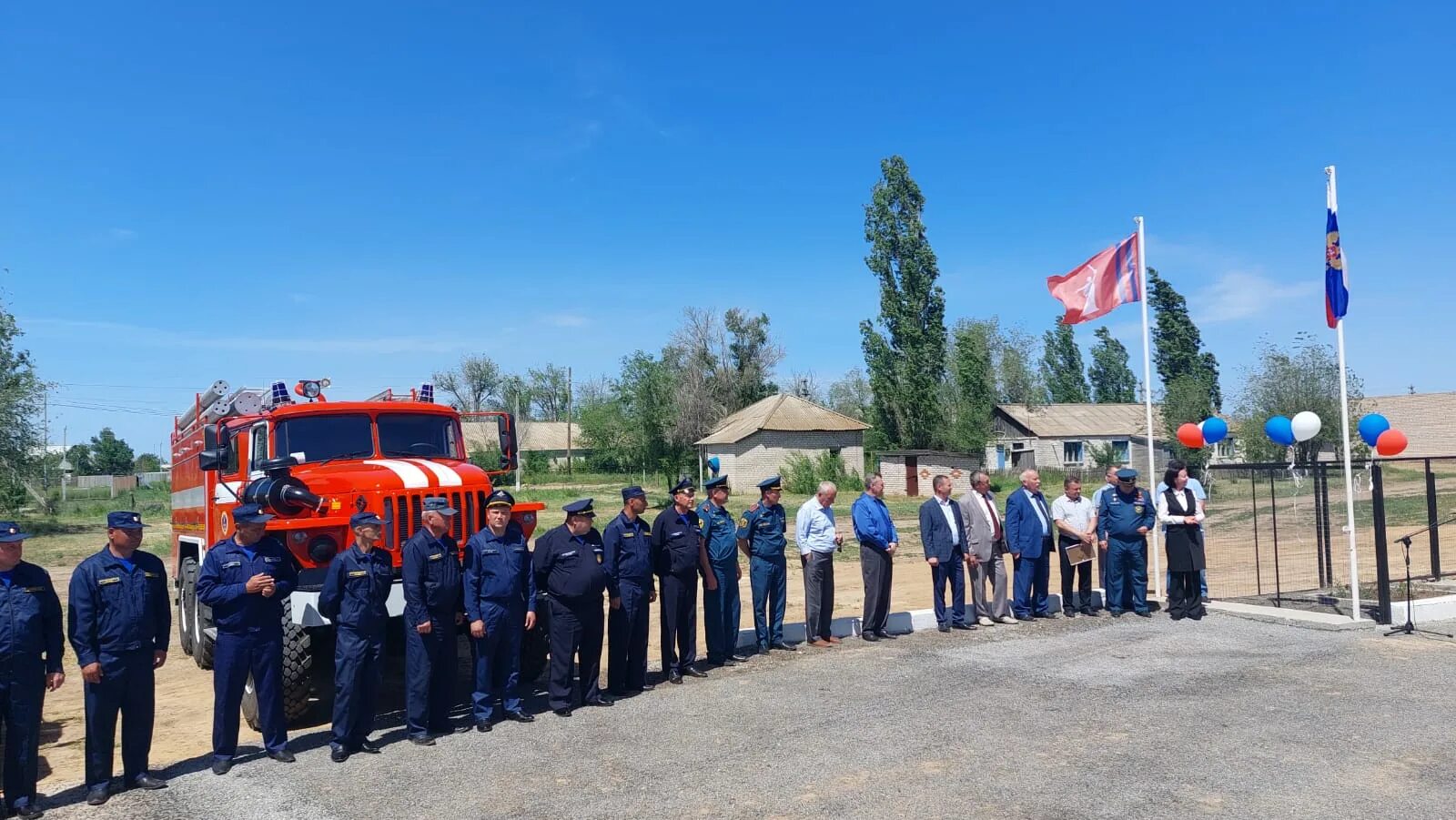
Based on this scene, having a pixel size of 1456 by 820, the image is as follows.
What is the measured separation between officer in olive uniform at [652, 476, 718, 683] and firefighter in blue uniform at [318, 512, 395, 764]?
2.53 metres

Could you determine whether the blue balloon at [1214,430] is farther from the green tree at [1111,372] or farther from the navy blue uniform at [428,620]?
the green tree at [1111,372]

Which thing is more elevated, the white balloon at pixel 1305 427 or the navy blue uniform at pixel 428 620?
the white balloon at pixel 1305 427

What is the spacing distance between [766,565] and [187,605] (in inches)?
259

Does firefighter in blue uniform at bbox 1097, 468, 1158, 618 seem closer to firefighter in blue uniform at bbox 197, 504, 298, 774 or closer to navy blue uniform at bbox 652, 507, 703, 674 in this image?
navy blue uniform at bbox 652, 507, 703, 674

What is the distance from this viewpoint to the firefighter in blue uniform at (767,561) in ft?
31.2

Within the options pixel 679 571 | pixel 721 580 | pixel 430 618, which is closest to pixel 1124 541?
pixel 721 580

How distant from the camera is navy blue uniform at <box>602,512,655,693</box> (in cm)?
807

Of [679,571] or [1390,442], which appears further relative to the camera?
[1390,442]

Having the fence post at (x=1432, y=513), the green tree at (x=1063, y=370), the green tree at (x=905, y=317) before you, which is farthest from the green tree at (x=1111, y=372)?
the fence post at (x=1432, y=513)

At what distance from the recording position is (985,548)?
10.5m

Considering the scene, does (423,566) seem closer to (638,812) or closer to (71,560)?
(638,812)

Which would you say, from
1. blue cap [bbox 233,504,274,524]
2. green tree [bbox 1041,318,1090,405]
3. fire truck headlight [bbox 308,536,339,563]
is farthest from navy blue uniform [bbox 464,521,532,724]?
green tree [bbox 1041,318,1090,405]

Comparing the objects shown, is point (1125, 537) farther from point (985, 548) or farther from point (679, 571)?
point (679, 571)

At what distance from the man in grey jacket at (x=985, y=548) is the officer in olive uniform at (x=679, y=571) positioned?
3332mm
